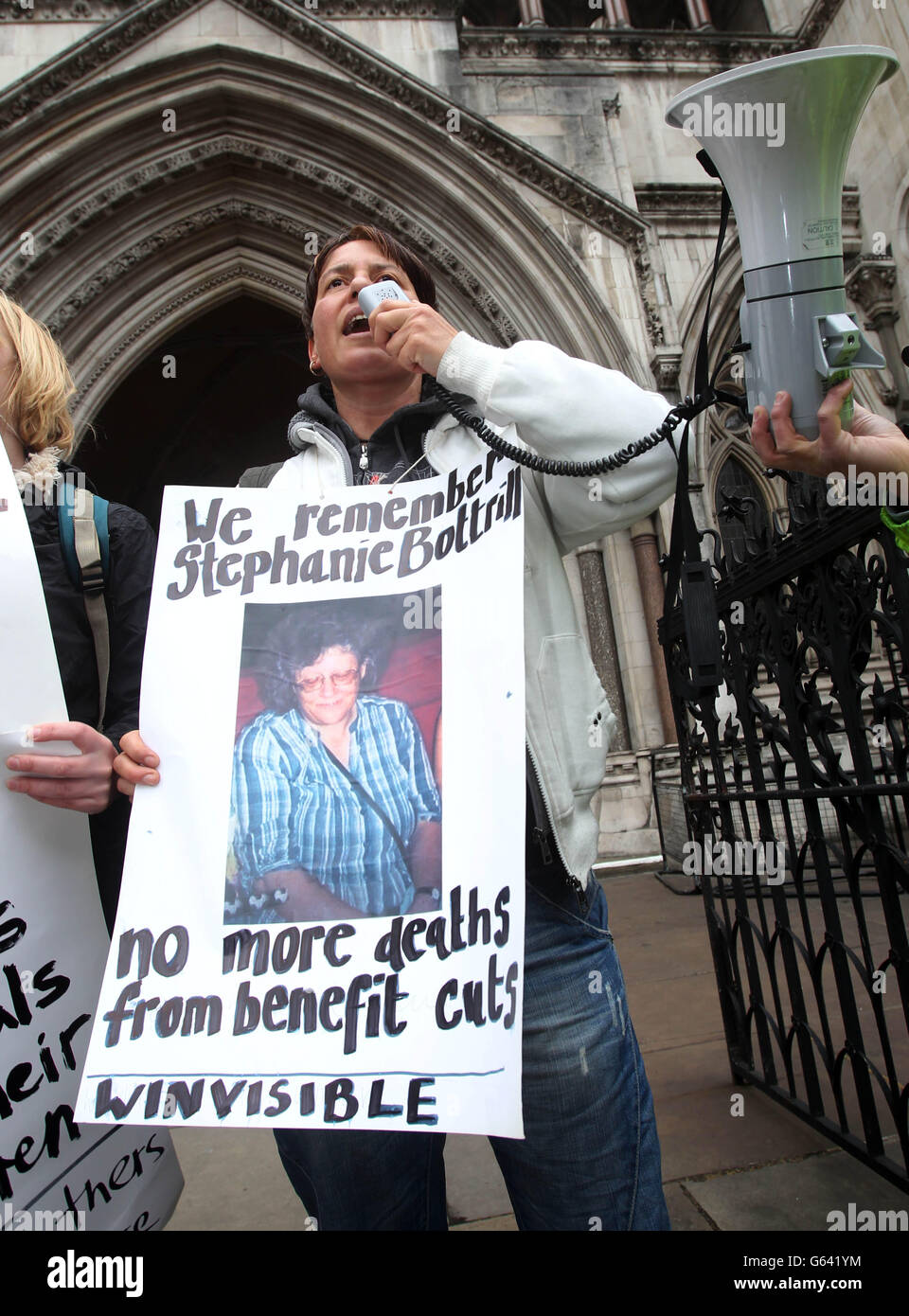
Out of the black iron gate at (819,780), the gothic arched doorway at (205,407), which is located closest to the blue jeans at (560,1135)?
the black iron gate at (819,780)

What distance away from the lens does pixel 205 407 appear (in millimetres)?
13414

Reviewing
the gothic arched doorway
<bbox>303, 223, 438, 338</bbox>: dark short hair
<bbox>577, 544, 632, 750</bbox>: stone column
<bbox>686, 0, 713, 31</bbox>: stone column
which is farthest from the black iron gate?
<bbox>686, 0, 713, 31</bbox>: stone column

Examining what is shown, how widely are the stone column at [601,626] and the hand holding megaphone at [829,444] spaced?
7193 mm

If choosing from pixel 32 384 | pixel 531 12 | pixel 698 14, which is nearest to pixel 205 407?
pixel 531 12

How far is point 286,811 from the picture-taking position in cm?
113

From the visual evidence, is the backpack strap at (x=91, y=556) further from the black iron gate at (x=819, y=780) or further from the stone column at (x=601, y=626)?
the stone column at (x=601, y=626)

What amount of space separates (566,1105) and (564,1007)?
133 millimetres

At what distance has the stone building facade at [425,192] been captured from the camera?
26.3ft

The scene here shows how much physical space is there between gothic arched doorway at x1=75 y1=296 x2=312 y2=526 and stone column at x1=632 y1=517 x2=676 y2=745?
20.3 feet

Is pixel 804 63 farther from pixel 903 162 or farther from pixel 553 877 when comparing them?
pixel 903 162

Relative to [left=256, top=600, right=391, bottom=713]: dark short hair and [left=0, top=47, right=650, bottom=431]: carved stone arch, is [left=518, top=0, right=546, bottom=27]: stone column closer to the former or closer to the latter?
[left=0, top=47, right=650, bottom=431]: carved stone arch

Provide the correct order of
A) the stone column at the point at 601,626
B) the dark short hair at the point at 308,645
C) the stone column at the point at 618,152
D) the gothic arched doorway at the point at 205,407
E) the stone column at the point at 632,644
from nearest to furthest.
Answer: the dark short hair at the point at 308,645
the stone column at the point at 632,644
the stone column at the point at 601,626
the stone column at the point at 618,152
the gothic arched doorway at the point at 205,407

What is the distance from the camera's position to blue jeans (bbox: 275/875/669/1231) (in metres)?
1.10
